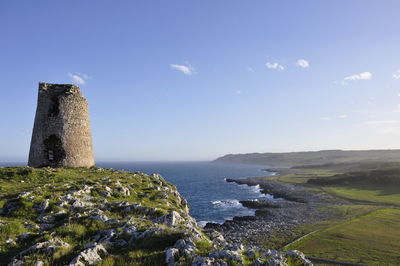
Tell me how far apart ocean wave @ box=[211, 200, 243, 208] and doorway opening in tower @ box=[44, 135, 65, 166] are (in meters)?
70.5

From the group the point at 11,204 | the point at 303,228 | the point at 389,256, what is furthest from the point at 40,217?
the point at 303,228

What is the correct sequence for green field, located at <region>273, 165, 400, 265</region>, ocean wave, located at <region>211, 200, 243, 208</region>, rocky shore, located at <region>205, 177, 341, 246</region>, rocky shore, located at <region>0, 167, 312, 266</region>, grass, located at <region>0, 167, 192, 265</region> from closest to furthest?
rocky shore, located at <region>0, 167, 312, 266</region>
grass, located at <region>0, 167, 192, 265</region>
green field, located at <region>273, 165, 400, 265</region>
rocky shore, located at <region>205, 177, 341, 246</region>
ocean wave, located at <region>211, 200, 243, 208</region>

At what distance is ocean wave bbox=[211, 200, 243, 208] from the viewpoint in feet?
298

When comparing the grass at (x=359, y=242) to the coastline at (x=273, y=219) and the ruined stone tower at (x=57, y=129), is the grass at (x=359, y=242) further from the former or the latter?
the ruined stone tower at (x=57, y=129)

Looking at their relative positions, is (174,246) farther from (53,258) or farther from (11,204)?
(11,204)

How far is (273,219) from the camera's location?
69688mm

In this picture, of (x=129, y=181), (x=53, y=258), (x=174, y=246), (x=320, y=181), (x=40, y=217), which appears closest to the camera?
(x=53, y=258)

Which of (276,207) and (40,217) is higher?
(40,217)

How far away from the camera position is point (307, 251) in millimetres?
44562

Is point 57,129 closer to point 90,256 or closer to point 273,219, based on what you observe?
point 90,256

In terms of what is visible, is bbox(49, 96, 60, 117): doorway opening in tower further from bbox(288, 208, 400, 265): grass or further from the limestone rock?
bbox(288, 208, 400, 265): grass

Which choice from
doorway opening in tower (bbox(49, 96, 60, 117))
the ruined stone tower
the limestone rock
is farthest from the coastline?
the limestone rock

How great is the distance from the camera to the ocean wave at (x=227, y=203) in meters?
90.9

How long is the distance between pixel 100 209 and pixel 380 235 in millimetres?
58611
